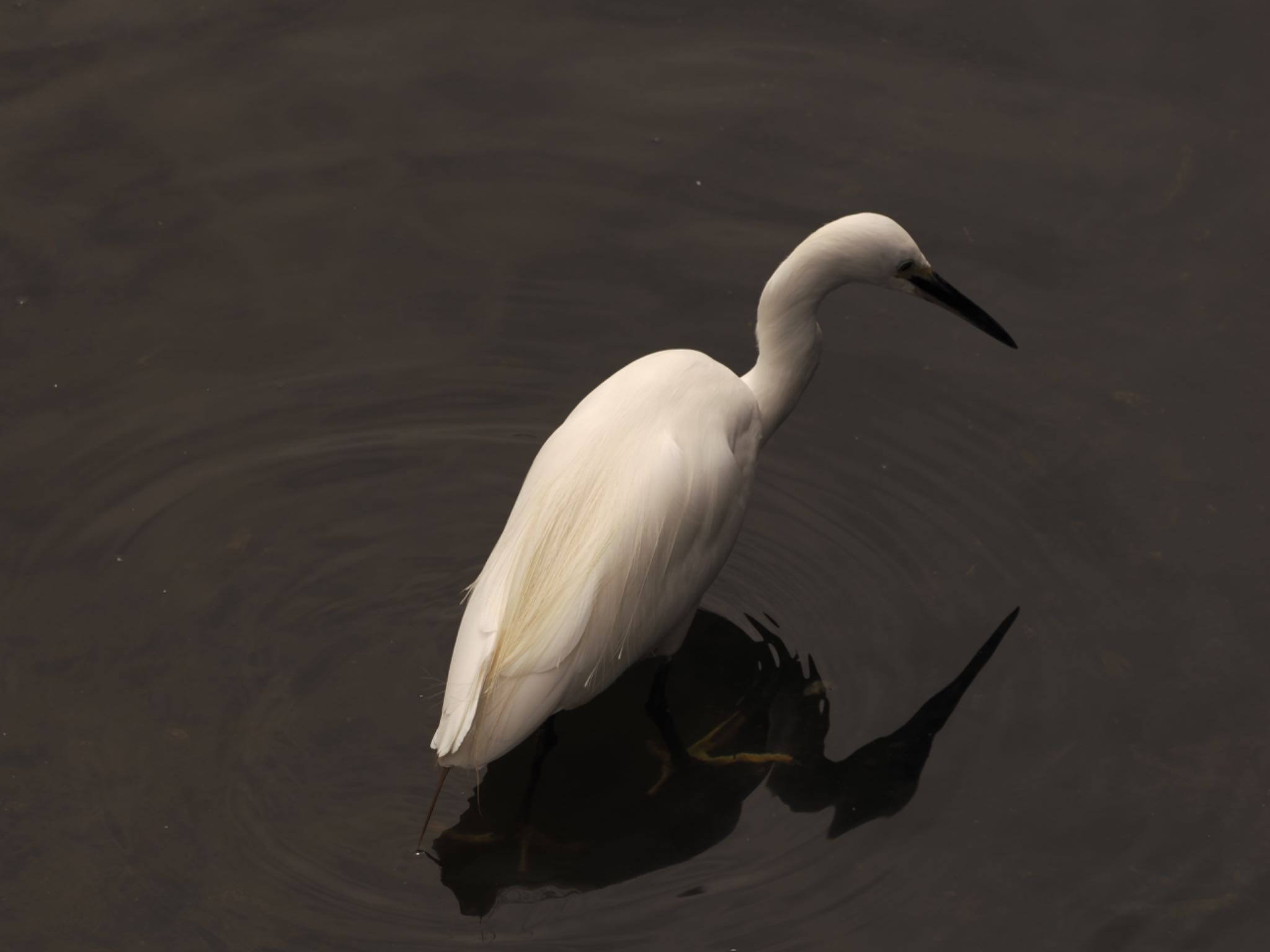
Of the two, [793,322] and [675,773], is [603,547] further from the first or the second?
[793,322]

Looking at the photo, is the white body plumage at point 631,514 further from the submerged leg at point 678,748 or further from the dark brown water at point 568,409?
the dark brown water at point 568,409

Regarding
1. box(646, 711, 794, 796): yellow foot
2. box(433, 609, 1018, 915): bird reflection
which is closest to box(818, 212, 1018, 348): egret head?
box(433, 609, 1018, 915): bird reflection

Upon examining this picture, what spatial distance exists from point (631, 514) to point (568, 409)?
4.45 feet

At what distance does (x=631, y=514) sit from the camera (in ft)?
14.4

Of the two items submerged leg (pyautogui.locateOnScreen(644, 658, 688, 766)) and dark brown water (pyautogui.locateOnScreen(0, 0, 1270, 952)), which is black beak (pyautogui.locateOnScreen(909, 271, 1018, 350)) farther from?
submerged leg (pyautogui.locateOnScreen(644, 658, 688, 766))

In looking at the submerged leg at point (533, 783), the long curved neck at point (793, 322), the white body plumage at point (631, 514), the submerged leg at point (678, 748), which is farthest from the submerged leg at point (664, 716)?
the long curved neck at point (793, 322)

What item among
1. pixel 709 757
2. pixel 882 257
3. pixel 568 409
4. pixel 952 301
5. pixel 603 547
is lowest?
pixel 709 757

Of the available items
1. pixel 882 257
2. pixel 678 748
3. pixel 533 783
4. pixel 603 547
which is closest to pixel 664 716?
pixel 678 748

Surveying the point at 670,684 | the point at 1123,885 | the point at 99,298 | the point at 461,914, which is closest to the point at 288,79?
the point at 99,298

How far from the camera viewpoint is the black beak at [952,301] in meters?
4.88

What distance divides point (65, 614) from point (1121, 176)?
4270 millimetres

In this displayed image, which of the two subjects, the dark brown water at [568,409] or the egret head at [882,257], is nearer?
the dark brown water at [568,409]

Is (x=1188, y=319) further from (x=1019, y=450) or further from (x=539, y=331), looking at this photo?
(x=539, y=331)

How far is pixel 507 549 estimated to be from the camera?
448 cm
